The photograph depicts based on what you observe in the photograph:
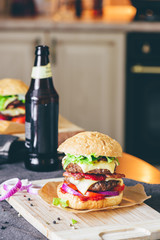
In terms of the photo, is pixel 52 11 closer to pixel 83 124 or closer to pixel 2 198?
pixel 83 124

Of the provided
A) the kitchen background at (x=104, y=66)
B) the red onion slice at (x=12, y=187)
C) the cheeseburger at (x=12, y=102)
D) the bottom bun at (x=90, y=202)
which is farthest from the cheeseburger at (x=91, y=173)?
the kitchen background at (x=104, y=66)

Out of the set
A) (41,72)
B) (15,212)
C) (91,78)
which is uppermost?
(41,72)

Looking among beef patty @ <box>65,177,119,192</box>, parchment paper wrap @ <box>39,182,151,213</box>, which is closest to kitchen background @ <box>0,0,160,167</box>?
parchment paper wrap @ <box>39,182,151,213</box>

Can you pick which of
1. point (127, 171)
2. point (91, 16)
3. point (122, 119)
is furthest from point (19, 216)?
point (91, 16)

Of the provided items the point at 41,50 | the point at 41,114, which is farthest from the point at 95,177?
the point at 41,50

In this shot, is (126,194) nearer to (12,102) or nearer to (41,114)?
(41,114)
